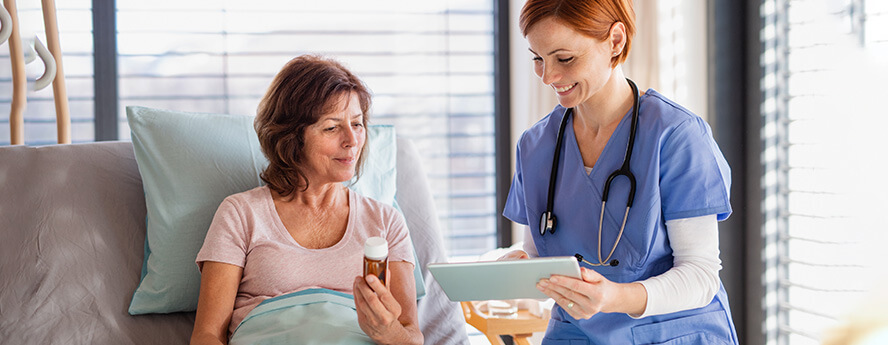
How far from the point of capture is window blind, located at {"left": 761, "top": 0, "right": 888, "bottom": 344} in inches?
68.7

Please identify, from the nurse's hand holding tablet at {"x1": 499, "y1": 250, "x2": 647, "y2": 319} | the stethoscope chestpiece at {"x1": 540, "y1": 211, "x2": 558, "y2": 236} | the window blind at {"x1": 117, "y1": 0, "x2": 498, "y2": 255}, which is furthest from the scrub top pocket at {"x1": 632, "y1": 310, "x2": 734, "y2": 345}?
the window blind at {"x1": 117, "y1": 0, "x2": 498, "y2": 255}

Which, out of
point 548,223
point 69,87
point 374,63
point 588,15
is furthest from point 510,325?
point 69,87

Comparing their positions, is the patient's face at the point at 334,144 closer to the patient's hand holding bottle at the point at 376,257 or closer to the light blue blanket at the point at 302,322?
the light blue blanket at the point at 302,322

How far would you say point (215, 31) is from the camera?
267cm

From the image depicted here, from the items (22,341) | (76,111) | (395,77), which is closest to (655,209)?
(22,341)

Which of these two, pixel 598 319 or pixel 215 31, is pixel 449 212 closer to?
pixel 215 31

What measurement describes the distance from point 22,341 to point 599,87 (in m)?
1.36

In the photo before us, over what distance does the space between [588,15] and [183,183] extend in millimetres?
1035

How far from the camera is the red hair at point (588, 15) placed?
1.22 meters

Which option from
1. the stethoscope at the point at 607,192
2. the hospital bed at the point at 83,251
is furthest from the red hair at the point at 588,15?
the hospital bed at the point at 83,251

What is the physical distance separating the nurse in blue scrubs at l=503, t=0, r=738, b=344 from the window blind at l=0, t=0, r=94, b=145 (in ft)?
6.77

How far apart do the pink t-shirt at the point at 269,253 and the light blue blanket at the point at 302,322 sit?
44 millimetres

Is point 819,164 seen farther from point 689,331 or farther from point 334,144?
point 334,144

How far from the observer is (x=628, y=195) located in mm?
1260
